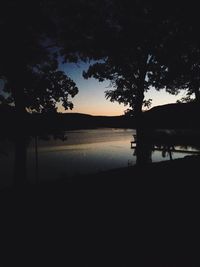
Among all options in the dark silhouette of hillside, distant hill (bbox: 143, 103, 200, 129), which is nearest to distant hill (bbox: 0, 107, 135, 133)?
the dark silhouette of hillside

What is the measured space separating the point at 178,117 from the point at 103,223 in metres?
14.0

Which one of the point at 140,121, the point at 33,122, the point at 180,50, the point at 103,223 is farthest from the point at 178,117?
the point at 103,223

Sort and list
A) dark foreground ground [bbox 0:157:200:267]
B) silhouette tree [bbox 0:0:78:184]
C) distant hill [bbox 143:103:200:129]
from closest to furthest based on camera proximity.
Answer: dark foreground ground [bbox 0:157:200:267], silhouette tree [bbox 0:0:78:184], distant hill [bbox 143:103:200:129]

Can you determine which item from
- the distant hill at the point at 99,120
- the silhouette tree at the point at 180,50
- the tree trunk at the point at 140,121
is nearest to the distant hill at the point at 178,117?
the distant hill at the point at 99,120

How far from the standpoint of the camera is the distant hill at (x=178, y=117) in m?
19.3

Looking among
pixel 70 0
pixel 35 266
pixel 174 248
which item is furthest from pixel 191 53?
pixel 35 266

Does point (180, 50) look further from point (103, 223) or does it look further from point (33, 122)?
point (103, 223)

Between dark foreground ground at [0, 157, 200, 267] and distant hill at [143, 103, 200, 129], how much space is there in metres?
9.16

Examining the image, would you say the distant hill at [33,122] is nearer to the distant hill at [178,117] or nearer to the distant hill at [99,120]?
the distant hill at [99,120]

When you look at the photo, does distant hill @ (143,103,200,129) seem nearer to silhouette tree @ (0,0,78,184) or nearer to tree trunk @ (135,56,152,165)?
tree trunk @ (135,56,152,165)

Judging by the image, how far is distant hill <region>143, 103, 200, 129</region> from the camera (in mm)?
19312

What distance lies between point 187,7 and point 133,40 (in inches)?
145

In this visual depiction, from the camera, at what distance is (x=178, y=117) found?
63.9 ft

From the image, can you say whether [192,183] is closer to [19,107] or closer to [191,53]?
[19,107]
